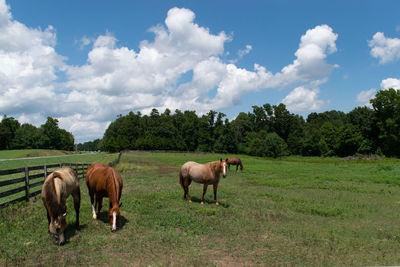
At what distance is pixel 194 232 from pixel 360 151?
8480 cm

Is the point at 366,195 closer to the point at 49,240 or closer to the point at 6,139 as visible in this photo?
the point at 49,240

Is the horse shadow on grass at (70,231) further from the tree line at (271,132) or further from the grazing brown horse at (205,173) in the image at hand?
the tree line at (271,132)

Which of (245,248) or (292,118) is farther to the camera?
(292,118)

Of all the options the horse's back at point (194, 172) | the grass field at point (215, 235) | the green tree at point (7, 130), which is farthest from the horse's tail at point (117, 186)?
the green tree at point (7, 130)

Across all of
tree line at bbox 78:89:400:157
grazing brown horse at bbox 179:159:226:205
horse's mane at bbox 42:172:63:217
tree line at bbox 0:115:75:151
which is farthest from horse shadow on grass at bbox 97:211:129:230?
tree line at bbox 0:115:75:151

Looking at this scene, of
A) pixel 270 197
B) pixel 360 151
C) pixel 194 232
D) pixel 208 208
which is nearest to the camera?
pixel 194 232

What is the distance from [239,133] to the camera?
108 metres

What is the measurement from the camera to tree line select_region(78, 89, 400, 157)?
72.8 m

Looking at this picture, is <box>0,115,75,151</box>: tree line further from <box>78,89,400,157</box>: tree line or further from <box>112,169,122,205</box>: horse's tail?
<box>112,169,122,205</box>: horse's tail

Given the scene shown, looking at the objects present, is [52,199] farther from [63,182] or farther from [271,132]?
[271,132]

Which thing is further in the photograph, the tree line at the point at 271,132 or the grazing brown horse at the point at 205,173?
the tree line at the point at 271,132

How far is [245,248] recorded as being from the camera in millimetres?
6555

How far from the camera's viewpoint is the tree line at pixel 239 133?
79.0 m

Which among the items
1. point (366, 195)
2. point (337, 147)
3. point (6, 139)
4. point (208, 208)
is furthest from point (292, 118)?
point (6, 139)
